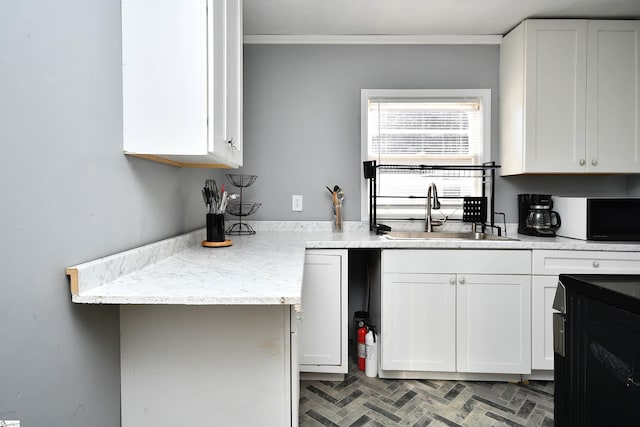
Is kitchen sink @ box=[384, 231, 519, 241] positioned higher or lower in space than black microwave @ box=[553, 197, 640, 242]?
lower

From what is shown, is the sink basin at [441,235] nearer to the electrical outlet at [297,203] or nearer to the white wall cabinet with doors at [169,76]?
the electrical outlet at [297,203]

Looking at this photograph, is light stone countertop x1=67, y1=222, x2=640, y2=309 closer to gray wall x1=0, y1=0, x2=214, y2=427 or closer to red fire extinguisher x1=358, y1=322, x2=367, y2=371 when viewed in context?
gray wall x1=0, y1=0, x2=214, y2=427

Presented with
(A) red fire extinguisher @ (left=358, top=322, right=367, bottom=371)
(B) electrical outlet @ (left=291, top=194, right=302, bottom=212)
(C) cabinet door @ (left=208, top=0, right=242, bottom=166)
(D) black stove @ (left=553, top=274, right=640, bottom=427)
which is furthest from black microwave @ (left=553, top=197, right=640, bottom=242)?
(C) cabinet door @ (left=208, top=0, right=242, bottom=166)

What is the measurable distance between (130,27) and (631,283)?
68.9 inches

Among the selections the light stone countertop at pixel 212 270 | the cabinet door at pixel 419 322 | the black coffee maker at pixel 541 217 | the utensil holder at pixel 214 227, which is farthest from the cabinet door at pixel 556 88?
the utensil holder at pixel 214 227

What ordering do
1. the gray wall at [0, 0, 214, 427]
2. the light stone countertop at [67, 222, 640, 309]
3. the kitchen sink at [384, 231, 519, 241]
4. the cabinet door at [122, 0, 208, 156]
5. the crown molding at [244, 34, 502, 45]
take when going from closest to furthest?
the gray wall at [0, 0, 214, 427] < the light stone countertop at [67, 222, 640, 309] < the cabinet door at [122, 0, 208, 156] < the kitchen sink at [384, 231, 519, 241] < the crown molding at [244, 34, 502, 45]

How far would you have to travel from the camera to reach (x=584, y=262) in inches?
73.4

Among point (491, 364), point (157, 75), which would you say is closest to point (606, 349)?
point (491, 364)

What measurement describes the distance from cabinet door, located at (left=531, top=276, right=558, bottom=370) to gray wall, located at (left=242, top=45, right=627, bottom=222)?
70 centimetres

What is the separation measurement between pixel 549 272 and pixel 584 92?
1260 millimetres

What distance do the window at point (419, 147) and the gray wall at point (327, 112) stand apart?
5.5 inches

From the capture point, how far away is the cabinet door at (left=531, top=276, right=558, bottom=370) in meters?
1.89

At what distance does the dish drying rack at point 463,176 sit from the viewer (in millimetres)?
2236

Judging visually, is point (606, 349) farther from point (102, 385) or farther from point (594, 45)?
point (594, 45)
